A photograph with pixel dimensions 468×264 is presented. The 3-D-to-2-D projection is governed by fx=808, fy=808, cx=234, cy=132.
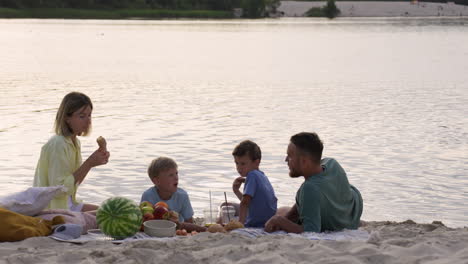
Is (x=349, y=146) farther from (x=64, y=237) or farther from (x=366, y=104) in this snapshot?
(x=64, y=237)

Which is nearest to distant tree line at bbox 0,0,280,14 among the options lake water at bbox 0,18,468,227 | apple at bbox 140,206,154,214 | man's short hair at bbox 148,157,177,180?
lake water at bbox 0,18,468,227

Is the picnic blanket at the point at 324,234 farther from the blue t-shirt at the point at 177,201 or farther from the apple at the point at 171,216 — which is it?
the blue t-shirt at the point at 177,201

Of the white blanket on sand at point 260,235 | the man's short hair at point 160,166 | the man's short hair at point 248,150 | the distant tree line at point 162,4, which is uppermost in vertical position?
the man's short hair at point 248,150

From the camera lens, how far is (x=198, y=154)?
12.7 meters

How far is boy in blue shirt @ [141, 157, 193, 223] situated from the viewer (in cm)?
719

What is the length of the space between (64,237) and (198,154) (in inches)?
251

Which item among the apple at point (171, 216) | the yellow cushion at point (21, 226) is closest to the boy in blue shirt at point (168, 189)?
the apple at point (171, 216)

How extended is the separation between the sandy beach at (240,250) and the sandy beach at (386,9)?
532 feet

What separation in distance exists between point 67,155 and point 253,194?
1671 millimetres

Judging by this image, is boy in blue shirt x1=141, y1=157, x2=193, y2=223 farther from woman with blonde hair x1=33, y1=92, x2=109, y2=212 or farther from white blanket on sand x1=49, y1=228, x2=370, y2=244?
white blanket on sand x1=49, y1=228, x2=370, y2=244

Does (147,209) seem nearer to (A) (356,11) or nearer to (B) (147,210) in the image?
(B) (147,210)

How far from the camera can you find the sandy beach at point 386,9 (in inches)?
6624

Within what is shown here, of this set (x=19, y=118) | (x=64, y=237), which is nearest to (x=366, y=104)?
(x=19, y=118)

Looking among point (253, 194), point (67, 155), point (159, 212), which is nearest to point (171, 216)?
point (159, 212)
